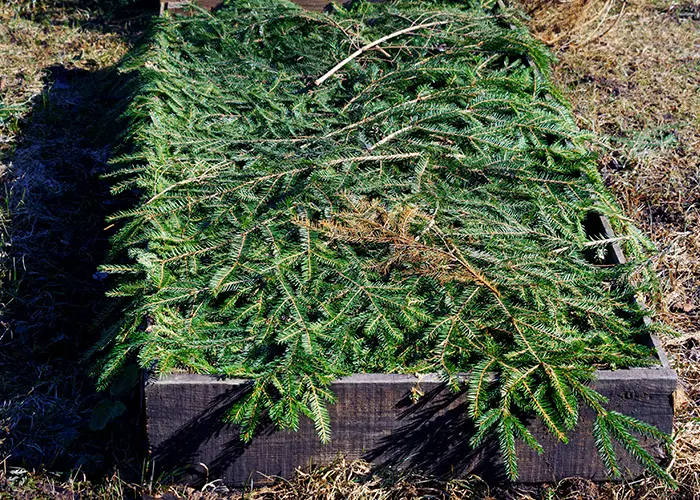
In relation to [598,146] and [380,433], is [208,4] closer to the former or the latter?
[598,146]

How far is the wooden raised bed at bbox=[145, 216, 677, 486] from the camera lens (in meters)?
2.46

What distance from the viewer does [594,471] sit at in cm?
261

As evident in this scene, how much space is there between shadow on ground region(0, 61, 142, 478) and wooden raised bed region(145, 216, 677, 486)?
0.33 metres

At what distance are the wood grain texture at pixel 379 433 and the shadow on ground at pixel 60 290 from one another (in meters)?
0.34

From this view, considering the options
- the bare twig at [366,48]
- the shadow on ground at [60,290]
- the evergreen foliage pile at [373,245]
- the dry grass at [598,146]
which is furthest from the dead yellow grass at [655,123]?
the shadow on ground at [60,290]

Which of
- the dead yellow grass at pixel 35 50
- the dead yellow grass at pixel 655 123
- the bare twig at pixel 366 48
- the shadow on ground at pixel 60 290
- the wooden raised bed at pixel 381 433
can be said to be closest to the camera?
the wooden raised bed at pixel 381 433

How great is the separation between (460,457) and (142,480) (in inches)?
42.4

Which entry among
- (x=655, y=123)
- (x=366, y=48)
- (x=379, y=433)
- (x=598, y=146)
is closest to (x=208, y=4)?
(x=366, y=48)

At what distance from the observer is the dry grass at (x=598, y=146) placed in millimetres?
2607

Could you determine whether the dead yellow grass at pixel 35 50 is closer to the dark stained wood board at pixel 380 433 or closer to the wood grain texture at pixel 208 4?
the wood grain texture at pixel 208 4

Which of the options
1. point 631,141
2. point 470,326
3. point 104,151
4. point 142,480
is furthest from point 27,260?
point 631,141

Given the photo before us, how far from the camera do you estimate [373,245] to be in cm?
292

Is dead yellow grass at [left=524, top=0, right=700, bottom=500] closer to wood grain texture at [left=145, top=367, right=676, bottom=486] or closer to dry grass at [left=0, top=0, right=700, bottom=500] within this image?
dry grass at [left=0, top=0, right=700, bottom=500]

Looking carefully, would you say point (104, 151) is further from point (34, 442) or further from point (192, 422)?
point (192, 422)
